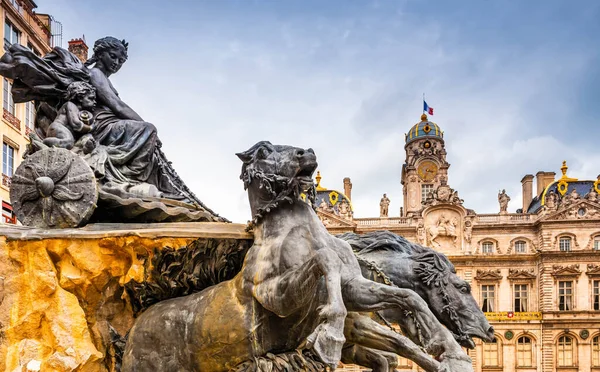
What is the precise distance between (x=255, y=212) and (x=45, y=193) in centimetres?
175

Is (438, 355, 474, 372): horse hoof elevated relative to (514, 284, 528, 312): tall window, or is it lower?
elevated

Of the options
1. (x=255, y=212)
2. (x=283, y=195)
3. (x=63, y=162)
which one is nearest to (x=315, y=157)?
(x=283, y=195)

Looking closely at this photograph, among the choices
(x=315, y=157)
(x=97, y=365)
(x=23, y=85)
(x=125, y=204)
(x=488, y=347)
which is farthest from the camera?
(x=488, y=347)

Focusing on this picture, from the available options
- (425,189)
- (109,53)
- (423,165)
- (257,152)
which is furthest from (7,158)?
(423,165)

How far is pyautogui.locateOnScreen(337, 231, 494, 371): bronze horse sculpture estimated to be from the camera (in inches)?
192

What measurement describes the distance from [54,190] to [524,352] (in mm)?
36635

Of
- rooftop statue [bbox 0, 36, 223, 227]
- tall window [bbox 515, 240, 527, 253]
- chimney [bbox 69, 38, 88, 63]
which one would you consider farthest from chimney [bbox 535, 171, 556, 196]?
rooftop statue [bbox 0, 36, 223, 227]

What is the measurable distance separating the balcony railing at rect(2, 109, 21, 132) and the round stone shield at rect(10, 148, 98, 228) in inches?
686

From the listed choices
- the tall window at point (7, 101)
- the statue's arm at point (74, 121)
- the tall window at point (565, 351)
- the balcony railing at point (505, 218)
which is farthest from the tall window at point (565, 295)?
the statue's arm at point (74, 121)

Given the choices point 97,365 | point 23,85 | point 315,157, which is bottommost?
point 97,365

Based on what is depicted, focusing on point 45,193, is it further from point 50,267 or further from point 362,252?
point 362,252

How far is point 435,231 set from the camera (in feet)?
127

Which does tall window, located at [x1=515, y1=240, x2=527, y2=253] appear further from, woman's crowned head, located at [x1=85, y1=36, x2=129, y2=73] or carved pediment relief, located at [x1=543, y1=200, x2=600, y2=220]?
woman's crowned head, located at [x1=85, y1=36, x2=129, y2=73]

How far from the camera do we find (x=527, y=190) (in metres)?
43.6
